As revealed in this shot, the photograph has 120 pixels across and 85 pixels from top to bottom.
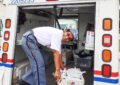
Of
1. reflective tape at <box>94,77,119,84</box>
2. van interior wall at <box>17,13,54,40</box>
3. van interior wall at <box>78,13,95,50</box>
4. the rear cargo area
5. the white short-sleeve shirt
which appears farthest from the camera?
van interior wall at <box>78,13,95,50</box>

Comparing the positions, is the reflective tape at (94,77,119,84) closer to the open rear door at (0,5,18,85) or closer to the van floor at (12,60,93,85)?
the van floor at (12,60,93,85)

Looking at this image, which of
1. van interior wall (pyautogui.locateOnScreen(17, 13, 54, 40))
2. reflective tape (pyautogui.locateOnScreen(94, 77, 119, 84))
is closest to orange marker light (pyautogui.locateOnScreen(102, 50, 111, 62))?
reflective tape (pyautogui.locateOnScreen(94, 77, 119, 84))

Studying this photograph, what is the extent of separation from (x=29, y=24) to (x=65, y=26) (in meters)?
1.57

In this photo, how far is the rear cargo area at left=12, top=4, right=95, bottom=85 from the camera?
8.80 ft

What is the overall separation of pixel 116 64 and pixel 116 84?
0.82ft

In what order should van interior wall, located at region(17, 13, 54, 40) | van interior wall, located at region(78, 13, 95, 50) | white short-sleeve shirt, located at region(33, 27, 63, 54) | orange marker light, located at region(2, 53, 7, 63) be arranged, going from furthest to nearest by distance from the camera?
van interior wall, located at region(78, 13, 95, 50) → van interior wall, located at region(17, 13, 54, 40) → orange marker light, located at region(2, 53, 7, 63) → white short-sleeve shirt, located at region(33, 27, 63, 54)

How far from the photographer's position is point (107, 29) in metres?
2.08

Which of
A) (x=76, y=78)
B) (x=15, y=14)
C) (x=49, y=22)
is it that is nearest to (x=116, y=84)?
(x=76, y=78)

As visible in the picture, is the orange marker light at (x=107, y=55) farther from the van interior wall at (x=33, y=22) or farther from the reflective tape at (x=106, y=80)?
the van interior wall at (x=33, y=22)

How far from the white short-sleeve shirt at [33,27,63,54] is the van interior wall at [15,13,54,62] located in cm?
53

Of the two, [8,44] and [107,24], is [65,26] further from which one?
[107,24]

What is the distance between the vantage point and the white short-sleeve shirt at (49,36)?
2469mm

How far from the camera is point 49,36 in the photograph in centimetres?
264

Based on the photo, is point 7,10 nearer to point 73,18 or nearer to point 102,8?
point 102,8
